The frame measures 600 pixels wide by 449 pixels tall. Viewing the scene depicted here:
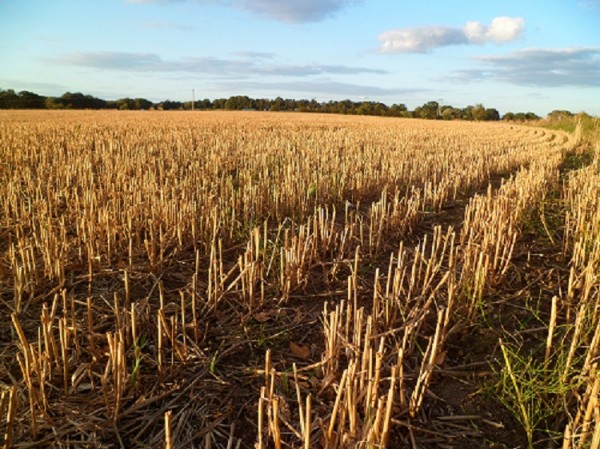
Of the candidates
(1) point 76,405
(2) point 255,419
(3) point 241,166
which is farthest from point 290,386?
(3) point 241,166

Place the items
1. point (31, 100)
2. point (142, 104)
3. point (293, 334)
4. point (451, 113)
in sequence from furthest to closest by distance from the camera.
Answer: point (451, 113) → point (142, 104) → point (31, 100) → point (293, 334)

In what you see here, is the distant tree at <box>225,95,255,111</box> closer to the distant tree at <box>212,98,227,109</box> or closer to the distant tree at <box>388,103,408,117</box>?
the distant tree at <box>212,98,227,109</box>

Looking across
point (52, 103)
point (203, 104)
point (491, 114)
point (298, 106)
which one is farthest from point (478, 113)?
point (52, 103)

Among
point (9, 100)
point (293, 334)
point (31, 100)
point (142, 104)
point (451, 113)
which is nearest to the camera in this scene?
point (293, 334)

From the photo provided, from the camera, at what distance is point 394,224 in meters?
4.91

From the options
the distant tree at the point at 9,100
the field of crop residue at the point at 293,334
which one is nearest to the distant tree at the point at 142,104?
the distant tree at the point at 9,100

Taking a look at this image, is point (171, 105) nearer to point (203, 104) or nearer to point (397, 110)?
point (203, 104)

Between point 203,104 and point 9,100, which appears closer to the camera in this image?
point 9,100

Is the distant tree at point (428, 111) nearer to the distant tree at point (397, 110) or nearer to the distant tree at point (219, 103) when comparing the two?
the distant tree at point (397, 110)

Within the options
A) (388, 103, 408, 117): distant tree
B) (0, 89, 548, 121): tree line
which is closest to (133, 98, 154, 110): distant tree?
(0, 89, 548, 121): tree line

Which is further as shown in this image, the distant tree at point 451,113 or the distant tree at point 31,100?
the distant tree at point 451,113

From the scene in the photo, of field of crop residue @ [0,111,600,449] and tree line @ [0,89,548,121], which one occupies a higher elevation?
tree line @ [0,89,548,121]

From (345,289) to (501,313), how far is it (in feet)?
4.06

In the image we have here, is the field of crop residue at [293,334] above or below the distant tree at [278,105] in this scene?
below
